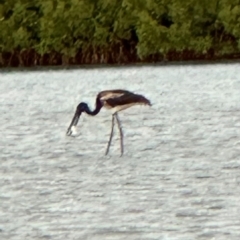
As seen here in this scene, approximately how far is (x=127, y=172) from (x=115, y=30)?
1548cm

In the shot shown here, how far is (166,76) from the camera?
59.9 feet

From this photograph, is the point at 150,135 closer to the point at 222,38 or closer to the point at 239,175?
the point at 239,175

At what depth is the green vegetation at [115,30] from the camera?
72.4 ft

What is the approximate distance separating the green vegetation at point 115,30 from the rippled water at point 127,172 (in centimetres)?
835

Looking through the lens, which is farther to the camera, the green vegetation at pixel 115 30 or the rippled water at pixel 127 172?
the green vegetation at pixel 115 30

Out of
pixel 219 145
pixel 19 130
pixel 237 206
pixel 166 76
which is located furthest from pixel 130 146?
pixel 166 76

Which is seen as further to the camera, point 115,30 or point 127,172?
point 115,30

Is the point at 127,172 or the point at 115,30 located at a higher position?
the point at 115,30

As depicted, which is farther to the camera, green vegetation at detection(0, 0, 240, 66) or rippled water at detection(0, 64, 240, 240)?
green vegetation at detection(0, 0, 240, 66)

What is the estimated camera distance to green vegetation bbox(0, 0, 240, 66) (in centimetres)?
2208

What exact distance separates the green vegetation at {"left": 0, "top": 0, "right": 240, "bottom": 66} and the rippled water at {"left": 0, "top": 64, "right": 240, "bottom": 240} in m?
8.35

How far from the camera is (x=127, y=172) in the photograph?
7.09m

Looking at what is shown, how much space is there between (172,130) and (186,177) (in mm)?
2914

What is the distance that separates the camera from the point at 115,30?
22.4 m
